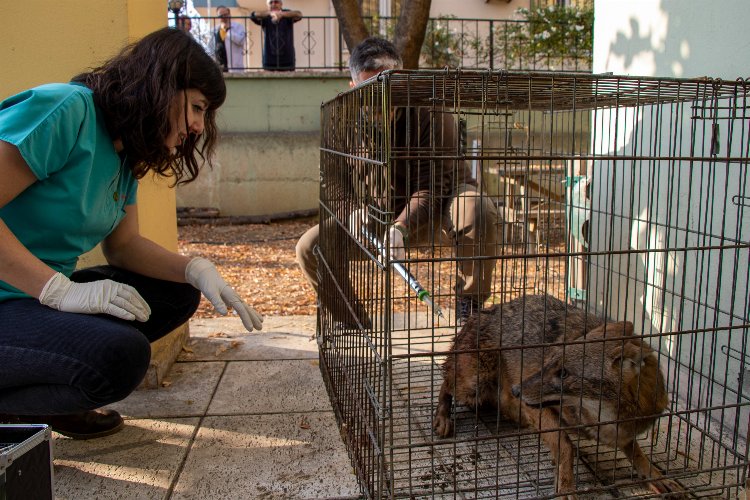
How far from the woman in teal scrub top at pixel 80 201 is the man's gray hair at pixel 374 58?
160cm

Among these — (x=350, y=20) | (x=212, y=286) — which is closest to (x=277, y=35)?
(x=350, y=20)

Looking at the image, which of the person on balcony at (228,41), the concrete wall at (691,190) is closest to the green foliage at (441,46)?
the person on balcony at (228,41)

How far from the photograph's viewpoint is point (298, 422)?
3406mm

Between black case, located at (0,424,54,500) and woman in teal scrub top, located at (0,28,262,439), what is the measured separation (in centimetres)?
63

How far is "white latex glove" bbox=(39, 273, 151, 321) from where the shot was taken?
2553 mm

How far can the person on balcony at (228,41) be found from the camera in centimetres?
1243

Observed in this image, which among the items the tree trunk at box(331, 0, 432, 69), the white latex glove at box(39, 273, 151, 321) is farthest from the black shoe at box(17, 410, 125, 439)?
the tree trunk at box(331, 0, 432, 69)

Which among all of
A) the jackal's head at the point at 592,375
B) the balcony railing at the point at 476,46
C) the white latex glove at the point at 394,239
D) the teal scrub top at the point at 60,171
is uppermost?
the balcony railing at the point at 476,46

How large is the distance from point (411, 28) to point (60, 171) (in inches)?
200

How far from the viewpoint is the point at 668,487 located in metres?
2.73

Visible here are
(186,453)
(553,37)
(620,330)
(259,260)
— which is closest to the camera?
(620,330)

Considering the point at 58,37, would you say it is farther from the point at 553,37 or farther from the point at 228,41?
the point at 228,41

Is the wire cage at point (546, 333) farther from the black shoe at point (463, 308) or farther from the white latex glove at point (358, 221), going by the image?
the black shoe at point (463, 308)

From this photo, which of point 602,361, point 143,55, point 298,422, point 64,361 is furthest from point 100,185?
point 602,361
